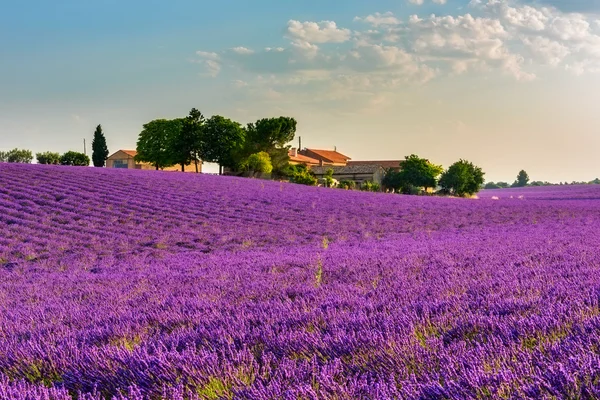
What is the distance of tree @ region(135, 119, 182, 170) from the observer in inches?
2549

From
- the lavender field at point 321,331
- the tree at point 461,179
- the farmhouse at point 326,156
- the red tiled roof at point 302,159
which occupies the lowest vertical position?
the lavender field at point 321,331

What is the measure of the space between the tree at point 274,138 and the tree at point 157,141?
32.9 feet

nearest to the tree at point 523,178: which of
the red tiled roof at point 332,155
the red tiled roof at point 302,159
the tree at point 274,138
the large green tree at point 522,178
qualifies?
the large green tree at point 522,178

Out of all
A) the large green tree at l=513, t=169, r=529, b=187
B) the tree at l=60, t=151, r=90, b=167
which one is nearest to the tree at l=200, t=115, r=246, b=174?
the tree at l=60, t=151, r=90, b=167

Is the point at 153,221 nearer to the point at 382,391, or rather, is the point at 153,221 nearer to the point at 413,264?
the point at 413,264

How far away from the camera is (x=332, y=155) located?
90.3 m

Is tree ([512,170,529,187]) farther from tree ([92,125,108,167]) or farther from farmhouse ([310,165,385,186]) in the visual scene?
tree ([92,125,108,167])

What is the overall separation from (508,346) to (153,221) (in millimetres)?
15961

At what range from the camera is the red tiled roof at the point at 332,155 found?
86312 millimetres

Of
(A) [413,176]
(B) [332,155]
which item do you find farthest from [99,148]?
(A) [413,176]

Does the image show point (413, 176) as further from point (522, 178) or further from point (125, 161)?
point (522, 178)

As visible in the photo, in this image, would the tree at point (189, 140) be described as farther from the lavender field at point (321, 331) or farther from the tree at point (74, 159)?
the lavender field at point (321, 331)

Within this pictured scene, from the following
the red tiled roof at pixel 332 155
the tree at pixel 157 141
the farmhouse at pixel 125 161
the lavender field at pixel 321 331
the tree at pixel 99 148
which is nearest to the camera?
the lavender field at pixel 321 331

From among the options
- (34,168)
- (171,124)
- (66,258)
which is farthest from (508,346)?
(171,124)
